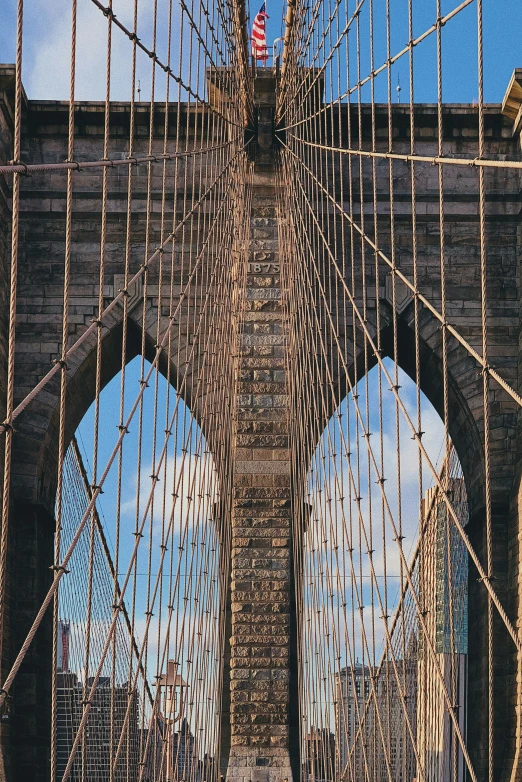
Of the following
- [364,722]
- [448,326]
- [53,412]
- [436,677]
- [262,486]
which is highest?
[53,412]

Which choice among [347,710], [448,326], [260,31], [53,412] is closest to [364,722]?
[347,710]

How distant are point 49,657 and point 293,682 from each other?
2821 mm

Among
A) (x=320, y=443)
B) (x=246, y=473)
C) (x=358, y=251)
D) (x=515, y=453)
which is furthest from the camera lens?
(x=358, y=251)

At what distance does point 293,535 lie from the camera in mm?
15875

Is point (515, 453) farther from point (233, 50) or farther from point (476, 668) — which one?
point (233, 50)

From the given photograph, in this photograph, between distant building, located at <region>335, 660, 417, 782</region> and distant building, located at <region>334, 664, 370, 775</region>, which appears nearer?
distant building, located at <region>335, 660, 417, 782</region>

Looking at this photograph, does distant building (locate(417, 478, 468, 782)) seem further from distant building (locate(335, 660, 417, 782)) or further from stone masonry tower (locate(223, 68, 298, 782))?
stone masonry tower (locate(223, 68, 298, 782))

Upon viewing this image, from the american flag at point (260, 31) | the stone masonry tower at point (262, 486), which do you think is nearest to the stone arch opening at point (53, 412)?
the stone masonry tower at point (262, 486)

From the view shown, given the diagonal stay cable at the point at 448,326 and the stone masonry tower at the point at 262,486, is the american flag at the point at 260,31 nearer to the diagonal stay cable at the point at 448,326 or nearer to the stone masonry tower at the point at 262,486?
Answer: the stone masonry tower at the point at 262,486

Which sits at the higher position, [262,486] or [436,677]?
[262,486]

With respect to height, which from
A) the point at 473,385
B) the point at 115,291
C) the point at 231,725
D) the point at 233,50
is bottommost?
the point at 231,725

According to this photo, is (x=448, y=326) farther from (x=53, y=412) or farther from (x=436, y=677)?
(x=436, y=677)

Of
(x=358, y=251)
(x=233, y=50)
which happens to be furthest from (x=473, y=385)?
(x=233, y=50)

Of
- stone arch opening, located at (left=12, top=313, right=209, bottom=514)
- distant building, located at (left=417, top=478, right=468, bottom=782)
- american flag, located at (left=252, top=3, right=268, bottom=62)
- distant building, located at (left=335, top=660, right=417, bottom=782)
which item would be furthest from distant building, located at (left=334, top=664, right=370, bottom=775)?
american flag, located at (left=252, top=3, right=268, bottom=62)
